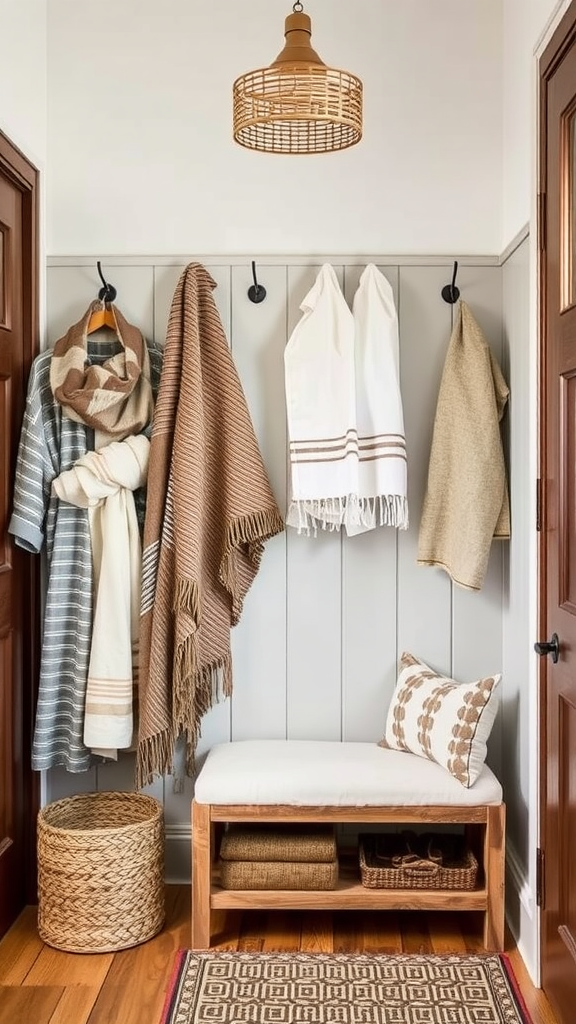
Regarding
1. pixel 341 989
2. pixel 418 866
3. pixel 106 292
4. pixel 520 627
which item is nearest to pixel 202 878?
pixel 341 989

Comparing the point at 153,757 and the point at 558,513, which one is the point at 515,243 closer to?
the point at 558,513

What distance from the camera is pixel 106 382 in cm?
277

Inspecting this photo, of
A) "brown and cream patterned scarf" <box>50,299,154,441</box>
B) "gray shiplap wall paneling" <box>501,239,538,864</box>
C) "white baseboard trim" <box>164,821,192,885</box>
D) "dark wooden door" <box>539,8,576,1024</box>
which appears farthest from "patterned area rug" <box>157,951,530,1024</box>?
"brown and cream patterned scarf" <box>50,299,154,441</box>

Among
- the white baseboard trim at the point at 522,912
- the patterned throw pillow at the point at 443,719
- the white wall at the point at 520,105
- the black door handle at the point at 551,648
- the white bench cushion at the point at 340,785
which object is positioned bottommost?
the white baseboard trim at the point at 522,912

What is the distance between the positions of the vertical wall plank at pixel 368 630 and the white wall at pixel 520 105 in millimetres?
937

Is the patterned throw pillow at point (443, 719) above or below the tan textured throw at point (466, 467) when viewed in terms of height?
below

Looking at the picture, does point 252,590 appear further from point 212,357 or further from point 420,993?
point 420,993

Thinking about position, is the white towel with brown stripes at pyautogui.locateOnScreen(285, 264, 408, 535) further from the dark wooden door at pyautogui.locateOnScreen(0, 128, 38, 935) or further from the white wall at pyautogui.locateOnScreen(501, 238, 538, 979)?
the dark wooden door at pyautogui.locateOnScreen(0, 128, 38, 935)

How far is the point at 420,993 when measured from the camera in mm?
2395

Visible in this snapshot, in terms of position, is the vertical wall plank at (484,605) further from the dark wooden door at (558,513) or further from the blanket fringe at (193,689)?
the blanket fringe at (193,689)

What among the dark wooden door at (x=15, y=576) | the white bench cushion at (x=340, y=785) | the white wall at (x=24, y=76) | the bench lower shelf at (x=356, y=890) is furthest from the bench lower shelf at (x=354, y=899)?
the white wall at (x=24, y=76)

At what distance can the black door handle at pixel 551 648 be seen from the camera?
229cm

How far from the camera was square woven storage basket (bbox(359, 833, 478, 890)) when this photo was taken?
2.67 metres

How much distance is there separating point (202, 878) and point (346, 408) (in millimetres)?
1266
